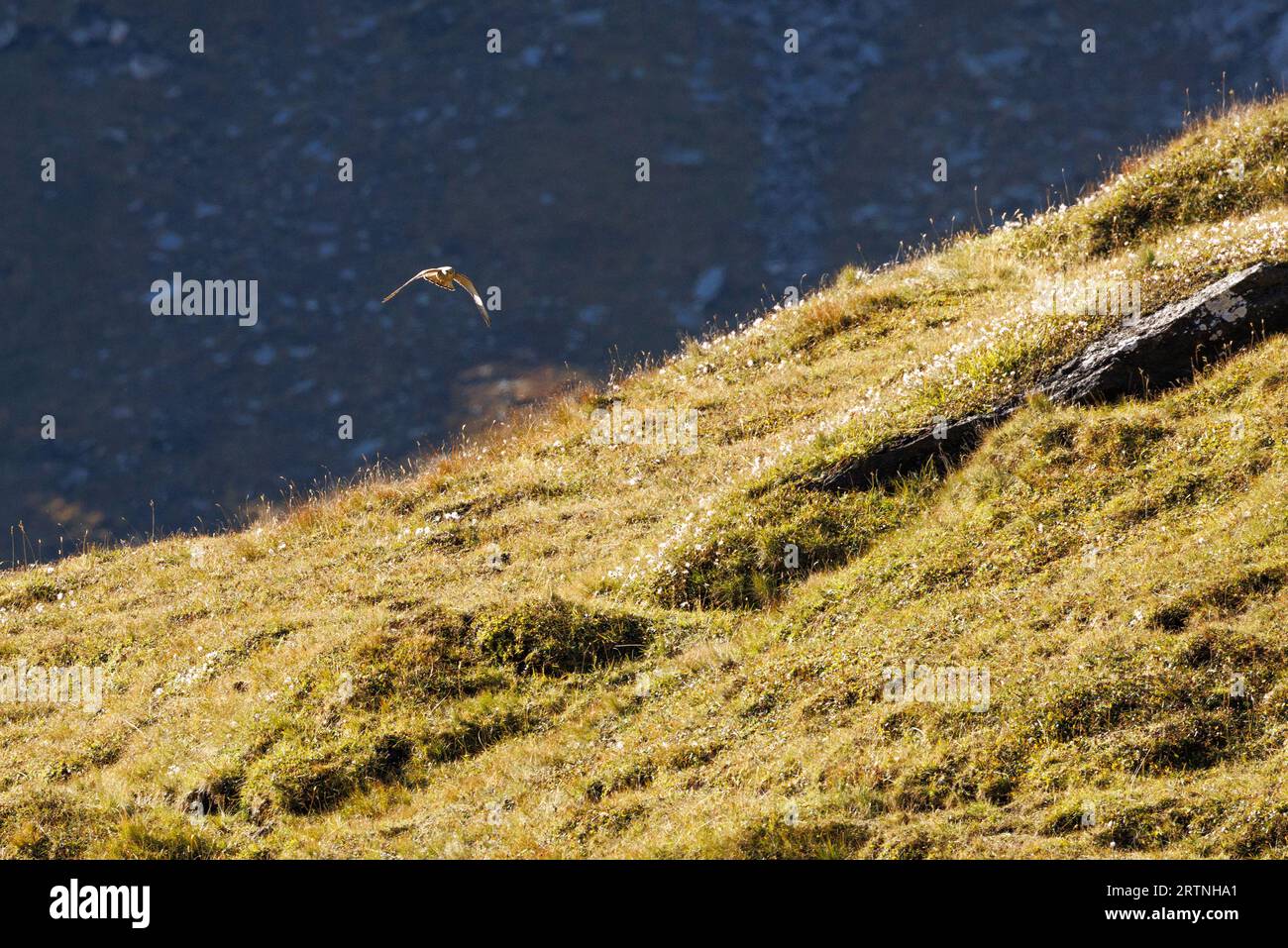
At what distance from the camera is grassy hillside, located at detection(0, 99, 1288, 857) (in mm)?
8742

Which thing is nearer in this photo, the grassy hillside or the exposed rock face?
the grassy hillside

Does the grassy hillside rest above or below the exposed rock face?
below

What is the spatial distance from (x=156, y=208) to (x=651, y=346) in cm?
3877

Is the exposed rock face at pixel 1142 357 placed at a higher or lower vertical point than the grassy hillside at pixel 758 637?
higher

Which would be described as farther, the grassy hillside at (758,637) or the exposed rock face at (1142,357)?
the exposed rock face at (1142,357)

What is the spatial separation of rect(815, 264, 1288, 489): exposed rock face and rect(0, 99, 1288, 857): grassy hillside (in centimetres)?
27

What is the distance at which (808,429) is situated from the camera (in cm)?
1603

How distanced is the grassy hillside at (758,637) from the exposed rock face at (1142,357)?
10.7 inches

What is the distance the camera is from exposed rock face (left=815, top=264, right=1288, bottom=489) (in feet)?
43.3

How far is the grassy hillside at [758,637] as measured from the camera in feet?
28.7

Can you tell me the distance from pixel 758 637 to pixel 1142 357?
15.9 feet
